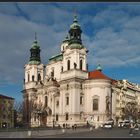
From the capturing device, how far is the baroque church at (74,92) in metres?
83.7

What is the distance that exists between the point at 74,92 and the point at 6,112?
27072mm

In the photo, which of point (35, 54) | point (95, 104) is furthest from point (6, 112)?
point (95, 104)

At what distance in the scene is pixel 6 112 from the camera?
333ft

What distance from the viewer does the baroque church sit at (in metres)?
83.7

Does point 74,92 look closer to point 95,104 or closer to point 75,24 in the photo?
point 95,104

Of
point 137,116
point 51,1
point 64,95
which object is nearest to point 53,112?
point 64,95

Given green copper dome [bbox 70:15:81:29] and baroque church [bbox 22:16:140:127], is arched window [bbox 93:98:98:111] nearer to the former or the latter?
baroque church [bbox 22:16:140:127]

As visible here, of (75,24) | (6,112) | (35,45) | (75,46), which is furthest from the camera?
(35,45)

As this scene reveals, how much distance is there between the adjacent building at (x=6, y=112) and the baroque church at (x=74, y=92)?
24.4 feet

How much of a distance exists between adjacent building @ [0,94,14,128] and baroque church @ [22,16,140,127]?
743 cm

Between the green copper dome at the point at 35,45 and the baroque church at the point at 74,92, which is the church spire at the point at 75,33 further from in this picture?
the green copper dome at the point at 35,45

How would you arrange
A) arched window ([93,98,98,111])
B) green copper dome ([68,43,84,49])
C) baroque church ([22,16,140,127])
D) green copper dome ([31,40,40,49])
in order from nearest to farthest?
baroque church ([22,16,140,127]) < arched window ([93,98,98,111]) < green copper dome ([68,43,84,49]) < green copper dome ([31,40,40,49])

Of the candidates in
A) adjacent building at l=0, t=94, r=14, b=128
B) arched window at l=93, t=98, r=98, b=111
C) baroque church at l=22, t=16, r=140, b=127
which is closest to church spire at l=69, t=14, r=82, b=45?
baroque church at l=22, t=16, r=140, b=127

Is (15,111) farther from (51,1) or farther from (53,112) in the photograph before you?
(51,1)
